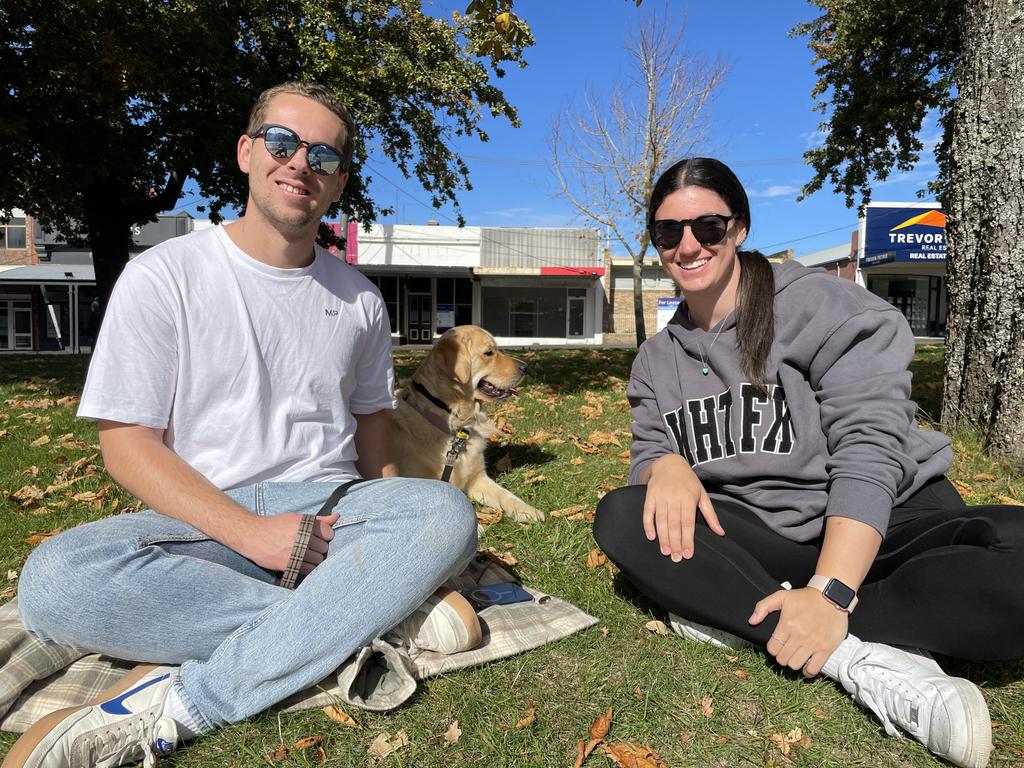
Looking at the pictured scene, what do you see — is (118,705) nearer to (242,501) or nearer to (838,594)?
(242,501)

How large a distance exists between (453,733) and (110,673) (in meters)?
1.12

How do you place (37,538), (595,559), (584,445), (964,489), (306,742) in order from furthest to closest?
(584,445)
(964,489)
(37,538)
(595,559)
(306,742)

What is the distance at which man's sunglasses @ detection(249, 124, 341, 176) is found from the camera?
7.40 feet

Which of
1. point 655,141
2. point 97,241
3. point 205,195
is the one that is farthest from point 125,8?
point 655,141

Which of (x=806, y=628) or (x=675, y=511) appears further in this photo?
(x=675, y=511)

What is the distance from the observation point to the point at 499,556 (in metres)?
3.35

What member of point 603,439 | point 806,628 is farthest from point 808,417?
point 603,439

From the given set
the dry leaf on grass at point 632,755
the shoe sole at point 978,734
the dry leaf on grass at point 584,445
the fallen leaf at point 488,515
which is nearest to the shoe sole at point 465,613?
the dry leaf on grass at point 632,755

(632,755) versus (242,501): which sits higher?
(242,501)

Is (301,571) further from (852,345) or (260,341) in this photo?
(852,345)

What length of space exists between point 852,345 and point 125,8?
32.9 feet

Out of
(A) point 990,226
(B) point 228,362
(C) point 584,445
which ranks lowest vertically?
(C) point 584,445

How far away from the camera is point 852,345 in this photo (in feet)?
7.13

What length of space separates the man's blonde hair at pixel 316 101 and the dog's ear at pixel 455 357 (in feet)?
6.94
